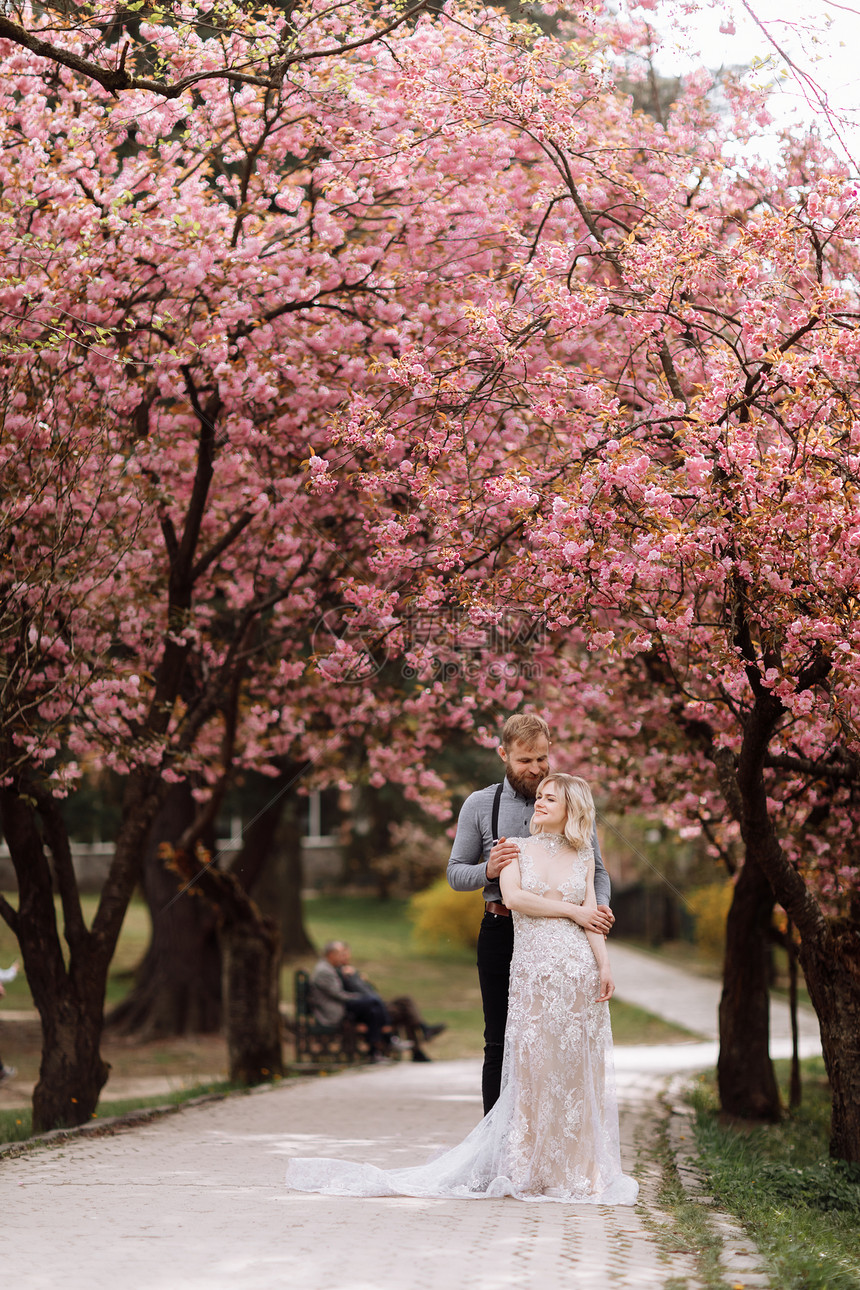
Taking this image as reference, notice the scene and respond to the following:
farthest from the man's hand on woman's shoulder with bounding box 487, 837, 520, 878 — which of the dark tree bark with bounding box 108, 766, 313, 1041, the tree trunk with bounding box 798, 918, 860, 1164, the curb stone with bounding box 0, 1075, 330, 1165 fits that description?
the dark tree bark with bounding box 108, 766, 313, 1041

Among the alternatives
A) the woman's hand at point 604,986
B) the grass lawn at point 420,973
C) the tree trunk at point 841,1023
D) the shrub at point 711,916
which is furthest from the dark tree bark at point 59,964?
the shrub at point 711,916

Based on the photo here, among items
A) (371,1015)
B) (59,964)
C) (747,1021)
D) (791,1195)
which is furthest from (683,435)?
(371,1015)

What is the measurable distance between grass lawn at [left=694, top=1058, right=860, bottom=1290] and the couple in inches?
27.9

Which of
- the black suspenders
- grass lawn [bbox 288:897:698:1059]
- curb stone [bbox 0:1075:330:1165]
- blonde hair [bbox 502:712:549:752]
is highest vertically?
blonde hair [bbox 502:712:549:752]

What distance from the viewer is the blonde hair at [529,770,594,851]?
5.51m

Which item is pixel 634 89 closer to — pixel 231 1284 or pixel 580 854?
pixel 580 854

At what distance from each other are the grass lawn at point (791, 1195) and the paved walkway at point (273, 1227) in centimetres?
36

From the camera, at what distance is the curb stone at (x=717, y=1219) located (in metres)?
4.12

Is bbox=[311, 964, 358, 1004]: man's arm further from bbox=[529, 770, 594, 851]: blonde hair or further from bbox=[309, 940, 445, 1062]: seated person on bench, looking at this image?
bbox=[529, 770, 594, 851]: blonde hair

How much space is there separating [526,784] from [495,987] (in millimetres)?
922

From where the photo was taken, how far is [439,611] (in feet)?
26.5

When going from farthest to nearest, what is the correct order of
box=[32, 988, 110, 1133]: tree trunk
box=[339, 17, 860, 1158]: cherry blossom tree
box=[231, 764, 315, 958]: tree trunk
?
box=[231, 764, 315, 958]: tree trunk < box=[32, 988, 110, 1133]: tree trunk < box=[339, 17, 860, 1158]: cherry blossom tree

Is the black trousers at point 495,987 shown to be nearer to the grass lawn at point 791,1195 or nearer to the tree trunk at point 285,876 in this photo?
the grass lawn at point 791,1195

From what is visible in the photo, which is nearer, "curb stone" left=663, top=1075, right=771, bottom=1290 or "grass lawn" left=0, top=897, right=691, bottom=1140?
"curb stone" left=663, top=1075, right=771, bottom=1290
